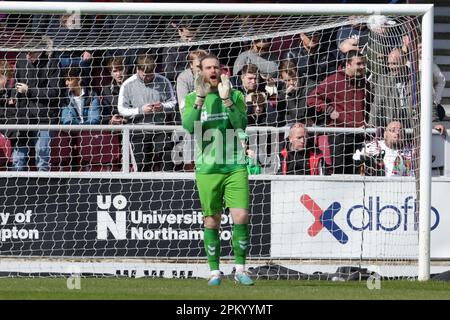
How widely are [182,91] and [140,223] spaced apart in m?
1.57

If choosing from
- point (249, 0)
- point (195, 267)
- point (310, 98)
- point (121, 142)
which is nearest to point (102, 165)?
point (121, 142)

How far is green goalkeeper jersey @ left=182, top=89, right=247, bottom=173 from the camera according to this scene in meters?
11.5

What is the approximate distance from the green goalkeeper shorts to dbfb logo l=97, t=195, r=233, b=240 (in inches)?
108

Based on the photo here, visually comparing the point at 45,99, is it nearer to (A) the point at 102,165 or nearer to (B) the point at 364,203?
(A) the point at 102,165

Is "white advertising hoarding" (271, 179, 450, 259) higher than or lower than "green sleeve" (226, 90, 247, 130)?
lower

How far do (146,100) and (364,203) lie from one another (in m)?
2.76

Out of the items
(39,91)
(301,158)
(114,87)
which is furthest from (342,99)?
(39,91)

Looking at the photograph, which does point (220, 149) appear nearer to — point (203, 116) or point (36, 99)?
point (203, 116)

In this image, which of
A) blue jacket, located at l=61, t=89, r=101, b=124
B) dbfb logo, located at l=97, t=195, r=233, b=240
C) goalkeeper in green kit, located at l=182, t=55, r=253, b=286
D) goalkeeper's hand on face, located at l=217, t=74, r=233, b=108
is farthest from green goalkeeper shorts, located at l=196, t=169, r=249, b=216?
blue jacket, located at l=61, t=89, r=101, b=124

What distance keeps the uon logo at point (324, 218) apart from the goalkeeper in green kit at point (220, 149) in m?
2.89

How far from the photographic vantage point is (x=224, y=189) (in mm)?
11602

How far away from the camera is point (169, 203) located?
14.3 m

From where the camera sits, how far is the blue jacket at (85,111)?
571 inches

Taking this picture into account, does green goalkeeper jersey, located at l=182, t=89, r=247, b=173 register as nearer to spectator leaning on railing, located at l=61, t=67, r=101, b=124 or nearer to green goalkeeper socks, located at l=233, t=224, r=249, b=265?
green goalkeeper socks, located at l=233, t=224, r=249, b=265
